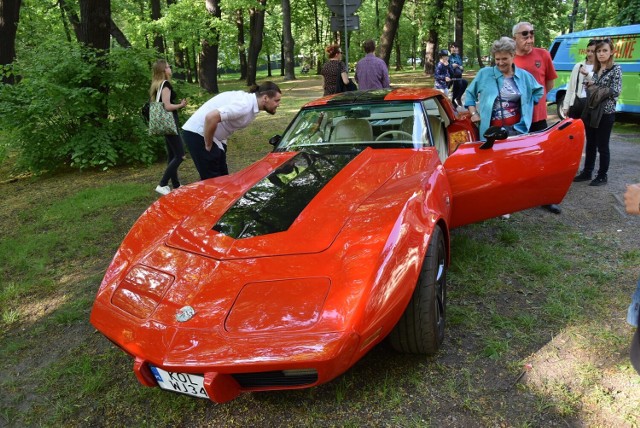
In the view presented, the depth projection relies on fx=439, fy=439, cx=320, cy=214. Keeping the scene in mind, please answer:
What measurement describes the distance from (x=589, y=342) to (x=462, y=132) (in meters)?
2.60

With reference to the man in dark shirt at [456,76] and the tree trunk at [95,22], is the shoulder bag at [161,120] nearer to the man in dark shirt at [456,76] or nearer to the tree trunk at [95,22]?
the tree trunk at [95,22]

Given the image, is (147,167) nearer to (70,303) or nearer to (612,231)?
(70,303)

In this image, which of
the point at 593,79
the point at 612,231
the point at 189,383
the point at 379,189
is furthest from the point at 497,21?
the point at 189,383

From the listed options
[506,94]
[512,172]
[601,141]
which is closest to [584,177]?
[601,141]

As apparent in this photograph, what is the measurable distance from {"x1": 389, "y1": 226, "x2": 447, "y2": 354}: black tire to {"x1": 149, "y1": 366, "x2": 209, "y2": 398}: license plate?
1.04 m

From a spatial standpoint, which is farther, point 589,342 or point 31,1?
point 31,1

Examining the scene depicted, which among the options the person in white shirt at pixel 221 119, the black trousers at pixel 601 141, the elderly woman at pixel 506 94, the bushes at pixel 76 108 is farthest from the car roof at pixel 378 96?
the bushes at pixel 76 108

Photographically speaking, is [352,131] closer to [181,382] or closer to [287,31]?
[181,382]

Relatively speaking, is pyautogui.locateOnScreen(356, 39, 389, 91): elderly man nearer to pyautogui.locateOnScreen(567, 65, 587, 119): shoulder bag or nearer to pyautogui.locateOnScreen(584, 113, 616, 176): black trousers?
pyautogui.locateOnScreen(567, 65, 587, 119): shoulder bag

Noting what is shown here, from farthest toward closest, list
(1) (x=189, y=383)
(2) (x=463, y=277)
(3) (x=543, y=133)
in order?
(3) (x=543, y=133), (2) (x=463, y=277), (1) (x=189, y=383)

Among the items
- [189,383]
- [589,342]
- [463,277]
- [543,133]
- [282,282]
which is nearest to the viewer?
[189,383]

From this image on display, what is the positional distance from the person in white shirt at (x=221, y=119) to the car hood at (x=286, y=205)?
2.41 feet

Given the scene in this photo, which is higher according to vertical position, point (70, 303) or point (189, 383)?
point (189, 383)

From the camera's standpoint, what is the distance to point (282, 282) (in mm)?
2064
